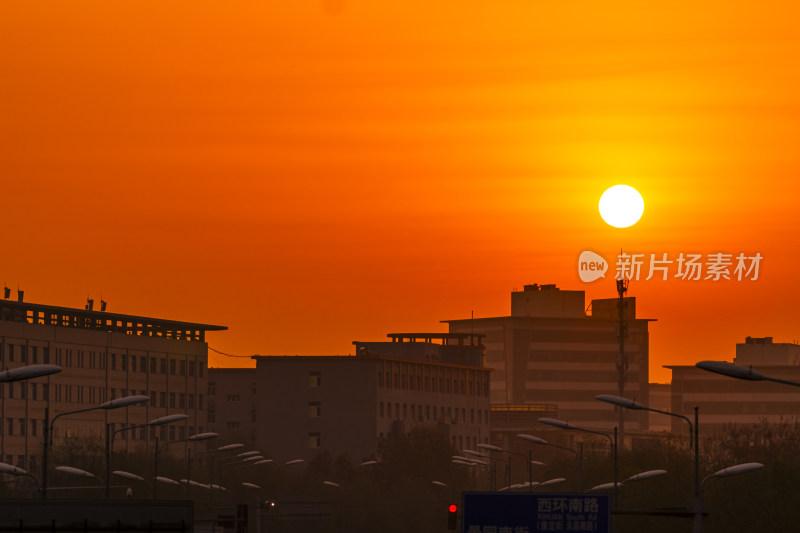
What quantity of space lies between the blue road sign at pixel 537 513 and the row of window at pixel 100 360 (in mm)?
110780

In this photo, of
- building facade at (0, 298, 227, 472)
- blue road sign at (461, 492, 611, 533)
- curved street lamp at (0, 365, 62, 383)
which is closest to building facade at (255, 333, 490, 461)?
building facade at (0, 298, 227, 472)

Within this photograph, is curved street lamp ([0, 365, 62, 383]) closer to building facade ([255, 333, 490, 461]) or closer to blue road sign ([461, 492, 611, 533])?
blue road sign ([461, 492, 611, 533])

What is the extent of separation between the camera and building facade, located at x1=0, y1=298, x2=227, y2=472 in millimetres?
162750

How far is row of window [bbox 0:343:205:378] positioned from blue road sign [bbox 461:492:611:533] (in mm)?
110780

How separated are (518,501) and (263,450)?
134 m

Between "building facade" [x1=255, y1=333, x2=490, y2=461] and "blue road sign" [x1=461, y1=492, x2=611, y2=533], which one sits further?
"building facade" [x1=255, y1=333, x2=490, y2=461]

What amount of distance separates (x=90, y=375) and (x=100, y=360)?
278cm

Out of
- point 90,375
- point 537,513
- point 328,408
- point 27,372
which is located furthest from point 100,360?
point 27,372

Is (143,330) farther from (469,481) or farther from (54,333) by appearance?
(469,481)

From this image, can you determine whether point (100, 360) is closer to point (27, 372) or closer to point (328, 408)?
point (328, 408)

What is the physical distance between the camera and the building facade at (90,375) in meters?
163

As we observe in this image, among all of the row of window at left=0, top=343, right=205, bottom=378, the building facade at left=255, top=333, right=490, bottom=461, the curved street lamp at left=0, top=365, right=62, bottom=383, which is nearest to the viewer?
the curved street lamp at left=0, top=365, right=62, bottom=383

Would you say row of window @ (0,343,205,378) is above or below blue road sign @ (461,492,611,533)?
above

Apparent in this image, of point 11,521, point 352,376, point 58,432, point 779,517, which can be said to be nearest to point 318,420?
point 352,376
